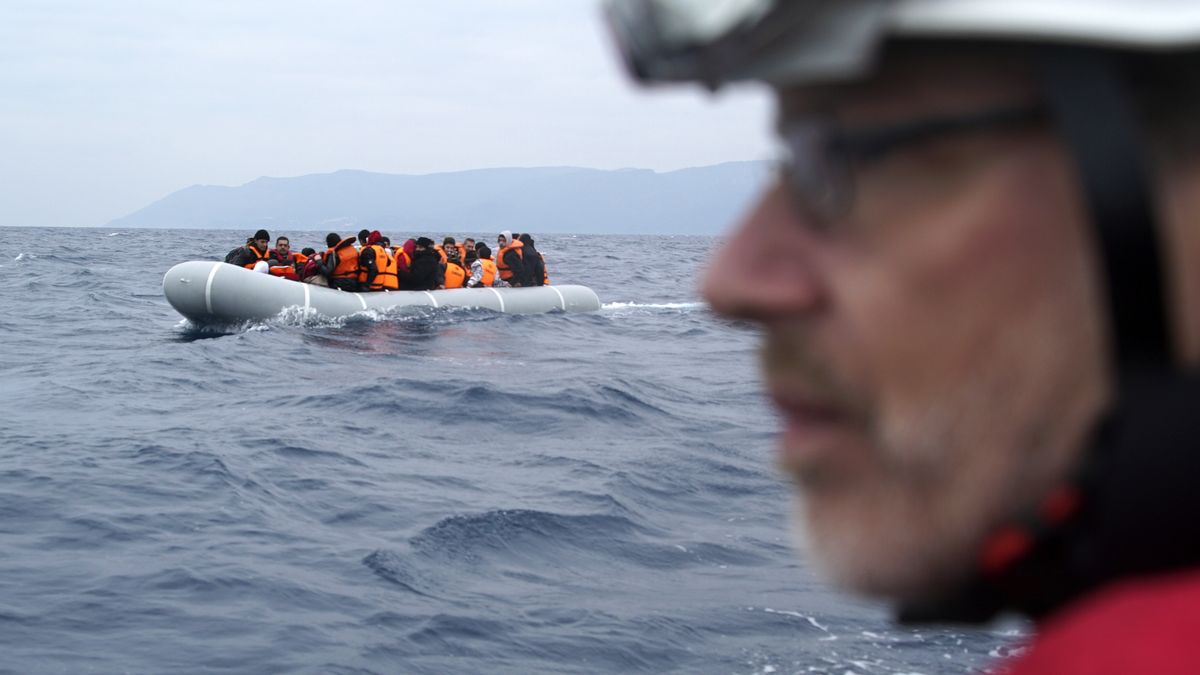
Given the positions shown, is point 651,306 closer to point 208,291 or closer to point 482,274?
point 482,274

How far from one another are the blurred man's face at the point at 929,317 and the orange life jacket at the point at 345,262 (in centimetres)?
2171

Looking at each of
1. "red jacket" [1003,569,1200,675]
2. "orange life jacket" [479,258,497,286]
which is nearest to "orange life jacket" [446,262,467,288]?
"orange life jacket" [479,258,497,286]

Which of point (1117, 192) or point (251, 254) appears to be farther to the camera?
point (251, 254)

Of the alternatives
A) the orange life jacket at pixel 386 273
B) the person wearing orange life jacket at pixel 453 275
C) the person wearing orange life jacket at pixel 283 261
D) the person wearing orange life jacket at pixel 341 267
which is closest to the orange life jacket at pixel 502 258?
the person wearing orange life jacket at pixel 453 275

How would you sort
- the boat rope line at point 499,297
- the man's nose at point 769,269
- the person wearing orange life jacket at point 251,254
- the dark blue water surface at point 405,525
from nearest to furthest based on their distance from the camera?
the man's nose at point 769,269 < the dark blue water surface at point 405,525 < the person wearing orange life jacket at point 251,254 < the boat rope line at point 499,297

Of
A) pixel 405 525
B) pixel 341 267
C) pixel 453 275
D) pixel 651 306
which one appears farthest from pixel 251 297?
pixel 405 525

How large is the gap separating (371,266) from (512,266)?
414 centimetres

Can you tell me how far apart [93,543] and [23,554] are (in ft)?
1.46

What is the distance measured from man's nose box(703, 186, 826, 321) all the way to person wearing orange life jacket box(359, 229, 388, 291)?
21769mm

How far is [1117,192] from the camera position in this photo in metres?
0.73

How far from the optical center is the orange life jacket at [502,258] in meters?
25.8

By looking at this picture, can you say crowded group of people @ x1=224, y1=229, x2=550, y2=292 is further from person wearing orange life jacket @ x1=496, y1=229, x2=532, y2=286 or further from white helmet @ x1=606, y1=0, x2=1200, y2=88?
white helmet @ x1=606, y1=0, x2=1200, y2=88

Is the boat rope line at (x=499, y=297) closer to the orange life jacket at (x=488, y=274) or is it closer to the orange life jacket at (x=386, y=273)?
the orange life jacket at (x=488, y=274)

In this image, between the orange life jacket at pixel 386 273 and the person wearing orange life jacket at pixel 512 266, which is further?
the person wearing orange life jacket at pixel 512 266
